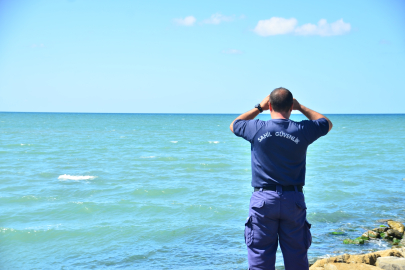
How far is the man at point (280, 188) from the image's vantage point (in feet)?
11.1

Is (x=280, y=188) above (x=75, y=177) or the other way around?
above

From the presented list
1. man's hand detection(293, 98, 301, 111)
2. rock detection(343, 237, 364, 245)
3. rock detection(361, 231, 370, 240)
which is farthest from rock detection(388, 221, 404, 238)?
man's hand detection(293, 98, 301, 111)

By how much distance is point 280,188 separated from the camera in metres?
3.39

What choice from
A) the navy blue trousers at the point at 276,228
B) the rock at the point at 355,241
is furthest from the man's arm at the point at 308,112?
the rock at the point at 355,241

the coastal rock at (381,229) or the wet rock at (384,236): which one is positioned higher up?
the coastal rock at (381,229)

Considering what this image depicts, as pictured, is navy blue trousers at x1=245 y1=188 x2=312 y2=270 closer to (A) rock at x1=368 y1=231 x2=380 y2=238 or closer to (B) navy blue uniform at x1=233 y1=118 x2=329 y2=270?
(B) navy blue uniform at x1=233 y1=118 x2=329 y2=270

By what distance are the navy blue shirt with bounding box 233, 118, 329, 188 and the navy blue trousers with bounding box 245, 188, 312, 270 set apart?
12 centimetres

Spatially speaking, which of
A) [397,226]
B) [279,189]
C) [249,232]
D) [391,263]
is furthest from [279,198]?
[397,226]

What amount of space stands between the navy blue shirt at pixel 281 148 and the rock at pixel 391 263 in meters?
3.09

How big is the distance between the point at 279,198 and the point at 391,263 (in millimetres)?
3310

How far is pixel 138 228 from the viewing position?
32.3 ft

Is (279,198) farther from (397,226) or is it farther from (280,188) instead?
(397,226)

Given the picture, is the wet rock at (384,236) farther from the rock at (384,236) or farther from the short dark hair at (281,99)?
the short dark hair at (281,99)

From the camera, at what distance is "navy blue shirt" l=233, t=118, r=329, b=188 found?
3.40 metres
